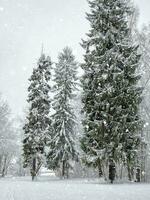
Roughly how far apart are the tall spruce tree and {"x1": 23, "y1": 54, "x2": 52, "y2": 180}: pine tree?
7.11 metres

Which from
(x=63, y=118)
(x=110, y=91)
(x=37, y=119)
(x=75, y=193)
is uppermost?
(x=110, y=91)

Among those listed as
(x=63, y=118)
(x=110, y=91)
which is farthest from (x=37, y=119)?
(x=110, y=91)

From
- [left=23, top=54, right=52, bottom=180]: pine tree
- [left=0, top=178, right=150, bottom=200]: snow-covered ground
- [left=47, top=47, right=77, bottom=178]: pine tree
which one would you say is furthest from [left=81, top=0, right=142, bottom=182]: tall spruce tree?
[left=47, top=47, right=77, bottom=178]: pine tree

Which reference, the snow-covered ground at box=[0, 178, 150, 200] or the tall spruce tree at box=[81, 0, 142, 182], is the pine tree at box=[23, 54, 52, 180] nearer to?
the tall spruce tree at box=[81, 0, 142, 182]

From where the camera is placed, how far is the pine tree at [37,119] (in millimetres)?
33344

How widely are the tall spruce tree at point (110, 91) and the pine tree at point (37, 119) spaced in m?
7.11

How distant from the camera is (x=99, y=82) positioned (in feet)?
88.3

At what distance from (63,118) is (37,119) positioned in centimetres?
355

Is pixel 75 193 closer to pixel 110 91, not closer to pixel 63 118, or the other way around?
pixel 110 91

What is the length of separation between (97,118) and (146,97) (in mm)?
10767

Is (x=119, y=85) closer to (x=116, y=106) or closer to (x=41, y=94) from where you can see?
(x=116, y=106)

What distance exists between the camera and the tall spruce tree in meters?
25.1

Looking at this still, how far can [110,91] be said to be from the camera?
82.6 ft

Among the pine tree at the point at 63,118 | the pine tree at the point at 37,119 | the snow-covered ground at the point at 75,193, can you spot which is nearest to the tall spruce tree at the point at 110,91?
the snow-covered ground at the point at 75,193
